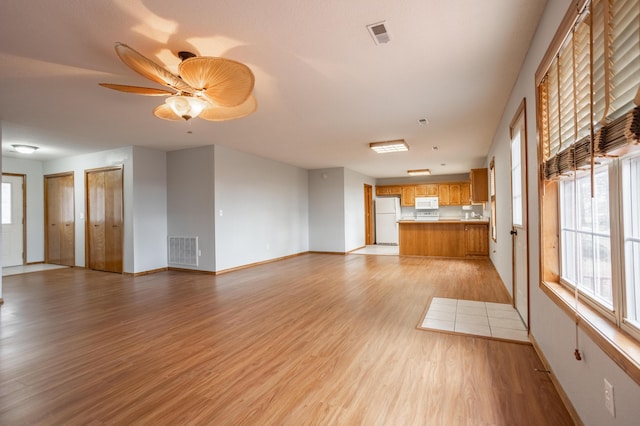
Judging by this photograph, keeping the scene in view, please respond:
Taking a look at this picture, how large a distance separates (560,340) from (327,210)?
715 cm

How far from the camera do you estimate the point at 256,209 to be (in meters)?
7.04

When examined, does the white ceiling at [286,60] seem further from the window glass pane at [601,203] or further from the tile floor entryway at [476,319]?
the tile floor entryway at [476,319]

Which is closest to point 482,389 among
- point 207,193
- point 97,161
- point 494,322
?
point 494,322

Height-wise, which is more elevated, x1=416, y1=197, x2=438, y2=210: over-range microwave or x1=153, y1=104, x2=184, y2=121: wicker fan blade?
x1=153, y1=104, x2=184, y2=121: wicker fan blade

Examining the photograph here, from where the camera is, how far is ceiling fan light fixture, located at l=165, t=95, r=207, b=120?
2.71 m

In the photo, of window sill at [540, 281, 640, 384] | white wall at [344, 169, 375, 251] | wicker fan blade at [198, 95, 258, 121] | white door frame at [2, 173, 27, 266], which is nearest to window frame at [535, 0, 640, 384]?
window sill at [540, 281, 640, 384]

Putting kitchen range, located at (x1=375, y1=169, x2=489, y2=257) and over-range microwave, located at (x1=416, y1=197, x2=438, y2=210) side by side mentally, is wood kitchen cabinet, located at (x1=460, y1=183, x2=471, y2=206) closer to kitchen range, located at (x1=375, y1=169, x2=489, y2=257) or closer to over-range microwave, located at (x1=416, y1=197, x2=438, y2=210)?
kitchen range, located at (x1=375, y1=169, x2=489, y2=257)

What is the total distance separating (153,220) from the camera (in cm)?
632

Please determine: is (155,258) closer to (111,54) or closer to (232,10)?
(111,54)

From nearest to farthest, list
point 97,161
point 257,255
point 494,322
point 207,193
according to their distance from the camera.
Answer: point 494,322 → point 207,193 → point 97,161 → point 257,255

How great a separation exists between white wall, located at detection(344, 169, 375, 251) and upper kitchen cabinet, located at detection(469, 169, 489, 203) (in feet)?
10.8

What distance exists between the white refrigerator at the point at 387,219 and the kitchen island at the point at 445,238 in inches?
108

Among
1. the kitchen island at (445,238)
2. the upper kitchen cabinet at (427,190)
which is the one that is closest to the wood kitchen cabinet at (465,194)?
the upper kitchen cabinet at (427,190)

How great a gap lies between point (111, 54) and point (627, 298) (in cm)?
367
